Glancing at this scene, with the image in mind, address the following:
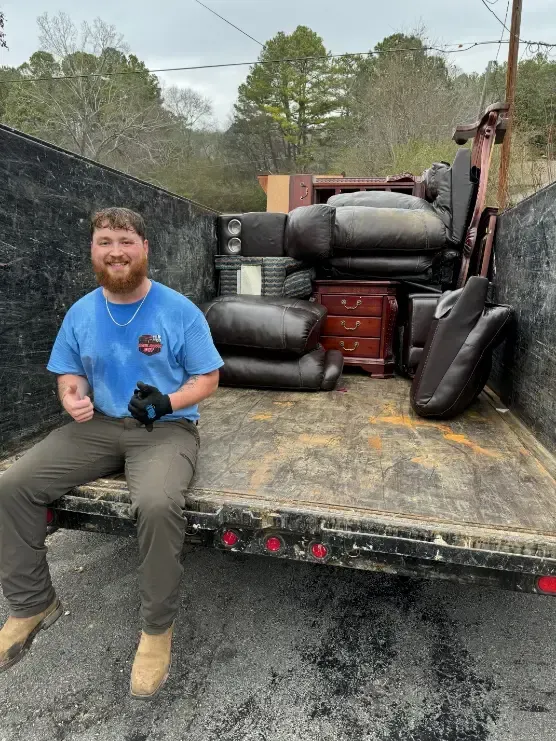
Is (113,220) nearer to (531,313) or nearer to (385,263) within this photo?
(531,313)

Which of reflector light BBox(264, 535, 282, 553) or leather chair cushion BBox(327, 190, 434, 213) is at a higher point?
leather chair cushion BBox(327, 190, 434, 213)

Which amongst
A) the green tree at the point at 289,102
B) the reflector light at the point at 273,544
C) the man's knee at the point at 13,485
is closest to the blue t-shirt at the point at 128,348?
the man's knee at the point at 13,485

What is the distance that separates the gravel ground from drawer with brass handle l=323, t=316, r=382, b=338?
193 cm

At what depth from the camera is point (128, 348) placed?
2029mm

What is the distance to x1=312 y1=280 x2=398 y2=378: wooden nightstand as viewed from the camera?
12.7ft

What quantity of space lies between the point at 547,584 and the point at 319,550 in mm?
689

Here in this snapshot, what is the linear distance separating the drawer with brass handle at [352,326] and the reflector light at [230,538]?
8.06 ft

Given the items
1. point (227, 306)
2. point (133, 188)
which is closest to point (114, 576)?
point (227, 306)

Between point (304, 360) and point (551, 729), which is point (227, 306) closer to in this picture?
point (304, 360)

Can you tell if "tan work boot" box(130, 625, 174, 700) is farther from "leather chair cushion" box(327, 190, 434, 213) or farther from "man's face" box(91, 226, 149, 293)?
"leather chair cushion" box(327, 190, 434, 213)

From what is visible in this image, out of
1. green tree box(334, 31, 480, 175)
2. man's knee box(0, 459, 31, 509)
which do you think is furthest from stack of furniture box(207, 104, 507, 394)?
green tree box(334, 31, 480, 175)

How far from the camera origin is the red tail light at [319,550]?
5.24ft

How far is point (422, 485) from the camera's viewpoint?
1.83 m

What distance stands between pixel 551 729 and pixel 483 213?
326 centimetres
